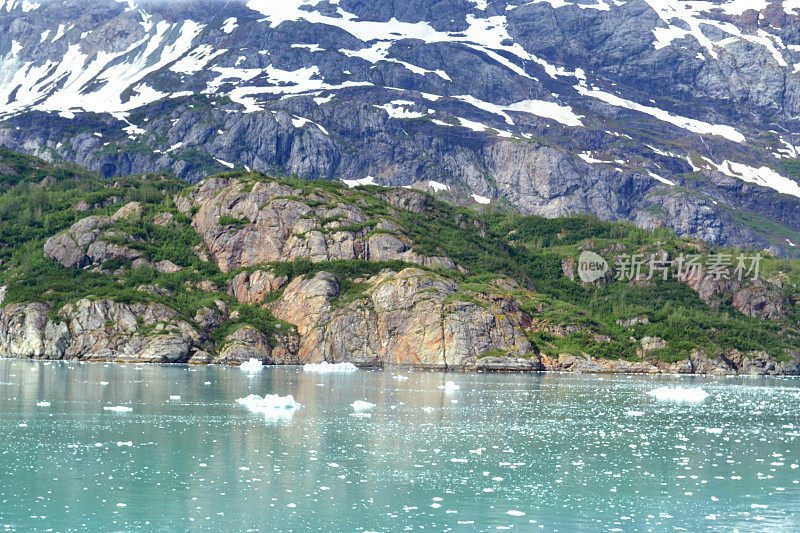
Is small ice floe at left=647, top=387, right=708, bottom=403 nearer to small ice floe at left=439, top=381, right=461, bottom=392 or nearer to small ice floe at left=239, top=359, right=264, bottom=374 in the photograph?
small ice floe at left=439, top=381, right=461, bottom=392

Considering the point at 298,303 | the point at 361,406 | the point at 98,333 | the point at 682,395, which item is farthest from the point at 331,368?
the point at 361,406

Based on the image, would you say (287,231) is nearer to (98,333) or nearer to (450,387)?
(98,333)

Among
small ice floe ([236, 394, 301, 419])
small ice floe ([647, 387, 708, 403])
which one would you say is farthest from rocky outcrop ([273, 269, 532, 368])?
small ice floe ([236, 394, 301, 419])

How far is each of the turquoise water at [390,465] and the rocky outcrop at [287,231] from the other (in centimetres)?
9710

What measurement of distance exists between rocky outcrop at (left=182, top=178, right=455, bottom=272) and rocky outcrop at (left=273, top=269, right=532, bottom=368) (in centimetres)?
2242

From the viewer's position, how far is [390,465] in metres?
44.6

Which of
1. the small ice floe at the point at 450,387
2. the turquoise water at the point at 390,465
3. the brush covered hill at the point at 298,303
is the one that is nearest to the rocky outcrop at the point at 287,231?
the brush covered hill at the point at 298,303

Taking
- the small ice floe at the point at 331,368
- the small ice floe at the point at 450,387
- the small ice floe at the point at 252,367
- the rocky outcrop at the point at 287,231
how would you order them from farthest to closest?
the rocky outcrop at the point at 287,231 → the small ice floe at the point at 331,368 → the small ice floe at the point at 252,367 → the small ice floe at the point at 450,387

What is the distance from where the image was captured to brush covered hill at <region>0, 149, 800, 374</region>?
470 ft

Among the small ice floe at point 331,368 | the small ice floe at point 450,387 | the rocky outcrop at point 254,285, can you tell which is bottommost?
the small ice floe at point 450,387

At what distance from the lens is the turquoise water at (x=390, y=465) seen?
34406 mm

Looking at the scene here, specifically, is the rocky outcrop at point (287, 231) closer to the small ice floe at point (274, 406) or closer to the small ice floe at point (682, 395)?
the small ice floe at point (682, 395)

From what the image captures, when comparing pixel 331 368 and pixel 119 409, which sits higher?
pixel 331 368

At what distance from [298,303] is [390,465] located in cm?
11474
